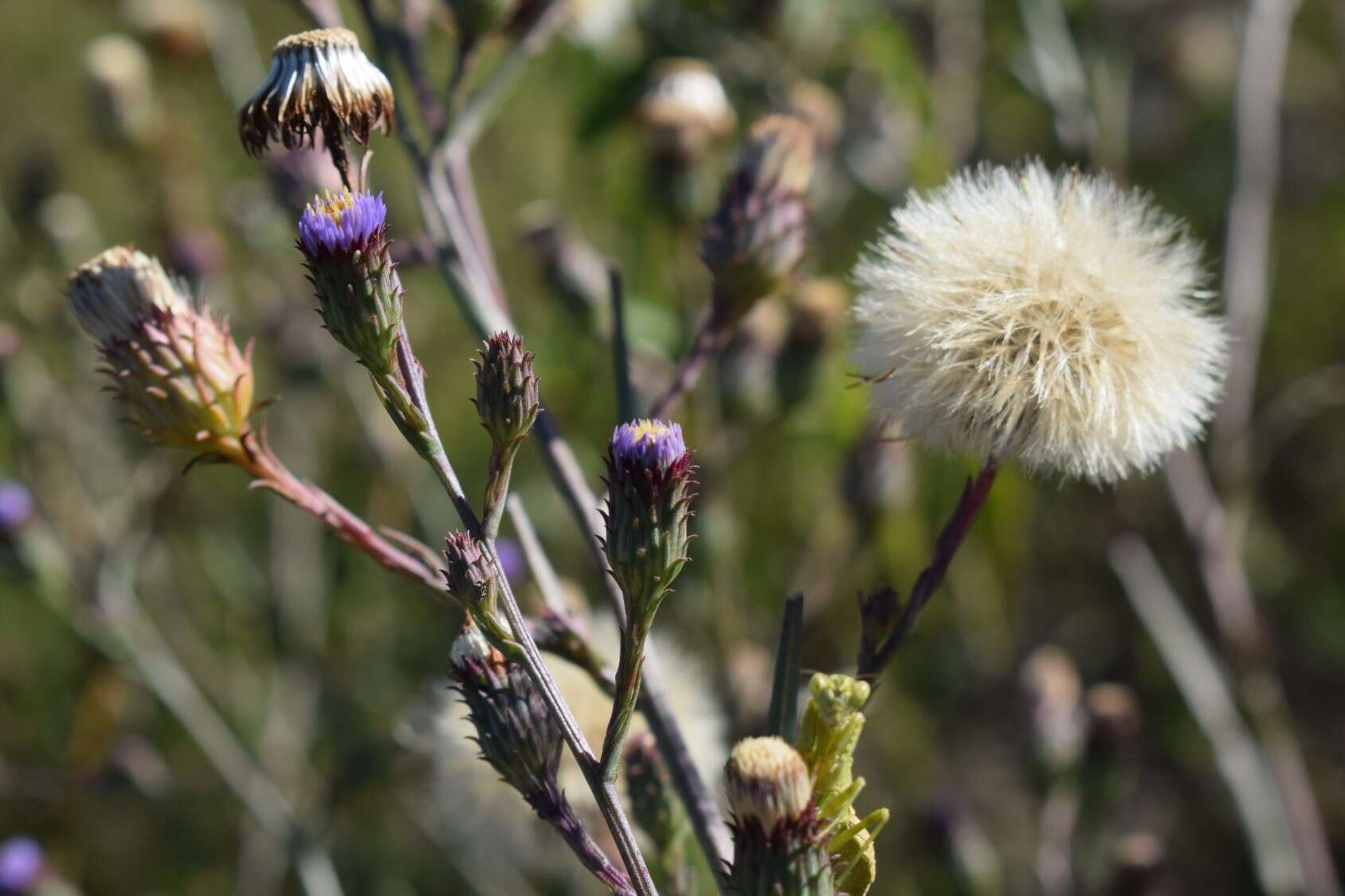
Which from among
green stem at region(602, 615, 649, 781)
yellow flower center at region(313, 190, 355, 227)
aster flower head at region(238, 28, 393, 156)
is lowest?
green stem at region(602, 615, 649, 781)

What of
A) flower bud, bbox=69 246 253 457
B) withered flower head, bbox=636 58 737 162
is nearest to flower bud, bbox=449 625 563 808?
flower bud, bbox=69 246 253 457

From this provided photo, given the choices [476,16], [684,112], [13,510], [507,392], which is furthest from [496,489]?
[13,510]

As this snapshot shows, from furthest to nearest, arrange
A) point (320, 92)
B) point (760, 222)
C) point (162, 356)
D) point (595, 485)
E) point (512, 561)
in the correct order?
point (595, 485) → point (512, 561) → point (760, 222) → point (162, 356) → point (320, 92)

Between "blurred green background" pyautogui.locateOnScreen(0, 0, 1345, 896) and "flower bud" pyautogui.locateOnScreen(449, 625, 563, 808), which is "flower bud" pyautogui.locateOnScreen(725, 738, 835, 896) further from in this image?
"blurred green background" pyautogui.locateOnScreen(0, 0, 1345, 896)

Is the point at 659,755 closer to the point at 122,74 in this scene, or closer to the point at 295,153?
the point at 295,153

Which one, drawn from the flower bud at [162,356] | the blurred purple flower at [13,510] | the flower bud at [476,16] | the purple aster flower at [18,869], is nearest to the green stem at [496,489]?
the flower bud at [162,356]

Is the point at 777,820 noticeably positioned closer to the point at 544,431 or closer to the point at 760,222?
the point at 544,431
